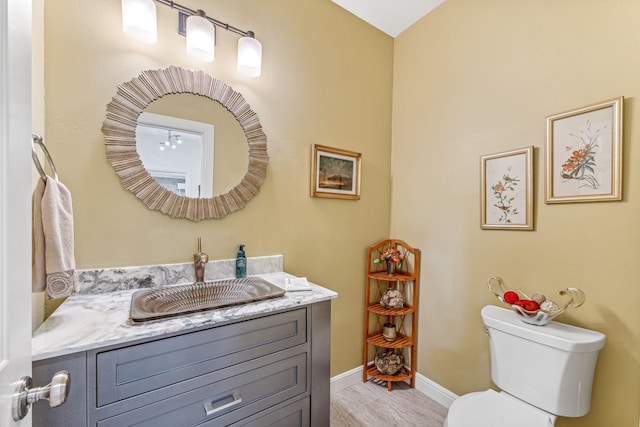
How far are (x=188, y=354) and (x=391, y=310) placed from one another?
147 cm

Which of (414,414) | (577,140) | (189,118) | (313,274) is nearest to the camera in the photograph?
(577,140)

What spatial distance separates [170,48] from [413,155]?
5.51 ft

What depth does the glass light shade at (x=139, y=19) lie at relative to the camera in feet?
3.92

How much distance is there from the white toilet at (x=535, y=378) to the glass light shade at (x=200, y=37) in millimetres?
2014

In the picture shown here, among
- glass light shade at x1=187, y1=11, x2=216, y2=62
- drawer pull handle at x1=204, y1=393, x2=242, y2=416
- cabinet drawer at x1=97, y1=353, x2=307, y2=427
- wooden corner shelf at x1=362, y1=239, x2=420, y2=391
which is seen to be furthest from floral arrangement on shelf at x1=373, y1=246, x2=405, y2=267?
glass light shade at x1=187, y1=11, x2=216, y2=62

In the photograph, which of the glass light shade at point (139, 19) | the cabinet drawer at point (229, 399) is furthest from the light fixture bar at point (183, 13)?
the cabinet drawer at point (229, 399)

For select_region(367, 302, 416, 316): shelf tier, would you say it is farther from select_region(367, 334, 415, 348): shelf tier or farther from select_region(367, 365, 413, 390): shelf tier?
select_region(367, 365, 413, 390): shelf tier

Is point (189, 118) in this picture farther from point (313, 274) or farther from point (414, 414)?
point (414, 414)

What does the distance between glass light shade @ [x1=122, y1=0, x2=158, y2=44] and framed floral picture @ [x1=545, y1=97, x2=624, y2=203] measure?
77.9 inches

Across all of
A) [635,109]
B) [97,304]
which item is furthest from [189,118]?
[635,109]

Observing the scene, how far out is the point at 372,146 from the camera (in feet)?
7.04

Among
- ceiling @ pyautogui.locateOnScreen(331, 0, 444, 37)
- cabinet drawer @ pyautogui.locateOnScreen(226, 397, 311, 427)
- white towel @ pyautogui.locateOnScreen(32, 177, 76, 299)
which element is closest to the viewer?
white towel @ pyautogui.locateOnScreen(32, 177, 76, 299)

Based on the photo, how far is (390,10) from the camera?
197 cm

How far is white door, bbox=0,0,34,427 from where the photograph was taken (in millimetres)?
457
